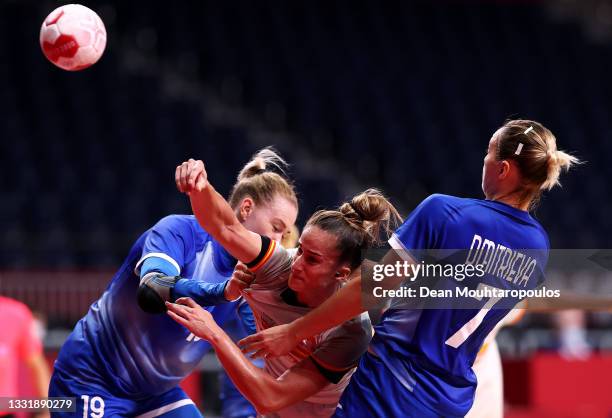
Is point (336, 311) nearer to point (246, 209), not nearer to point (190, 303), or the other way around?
point (190, 303)

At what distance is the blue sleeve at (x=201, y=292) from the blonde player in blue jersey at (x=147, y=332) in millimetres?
298

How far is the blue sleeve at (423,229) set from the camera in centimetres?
298

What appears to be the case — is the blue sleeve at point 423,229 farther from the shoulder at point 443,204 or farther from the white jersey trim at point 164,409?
the white jersey trim at point 164,409

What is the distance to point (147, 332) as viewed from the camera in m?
3.72

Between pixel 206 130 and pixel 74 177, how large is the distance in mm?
2761

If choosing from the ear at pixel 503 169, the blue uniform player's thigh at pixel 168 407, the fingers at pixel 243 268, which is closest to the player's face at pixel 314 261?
the fingers at pixel 243 268

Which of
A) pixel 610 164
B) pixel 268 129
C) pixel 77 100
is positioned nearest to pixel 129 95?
pixel 77 100

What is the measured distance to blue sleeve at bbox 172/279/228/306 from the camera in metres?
3.23

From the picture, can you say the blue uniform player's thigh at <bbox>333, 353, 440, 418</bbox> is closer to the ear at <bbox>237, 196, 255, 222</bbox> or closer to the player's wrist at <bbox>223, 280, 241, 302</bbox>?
the player's wrist at <bbox>223, 280, 241, 302</bbox>

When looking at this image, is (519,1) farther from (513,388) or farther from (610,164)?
(513,388)

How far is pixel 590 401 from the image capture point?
752cm

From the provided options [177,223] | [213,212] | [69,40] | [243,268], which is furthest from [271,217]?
[69,40]

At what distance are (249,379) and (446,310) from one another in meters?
0.69

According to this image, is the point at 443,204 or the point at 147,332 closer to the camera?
the point at 443,204
